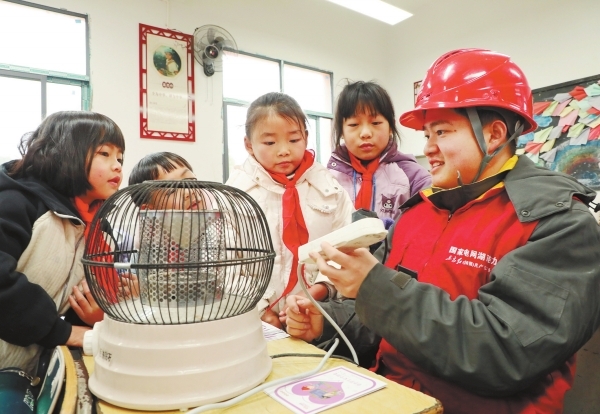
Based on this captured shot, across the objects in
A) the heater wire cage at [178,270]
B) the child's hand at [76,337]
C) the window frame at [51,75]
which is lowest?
the child's hand at [76,337]

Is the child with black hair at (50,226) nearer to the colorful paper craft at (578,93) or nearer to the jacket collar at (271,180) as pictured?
the jacket collar at (271,180)

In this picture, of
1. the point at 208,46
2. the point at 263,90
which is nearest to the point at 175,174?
the point at 208,46

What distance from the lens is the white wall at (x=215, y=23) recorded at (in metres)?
2.99

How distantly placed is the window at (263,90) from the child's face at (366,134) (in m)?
1.58

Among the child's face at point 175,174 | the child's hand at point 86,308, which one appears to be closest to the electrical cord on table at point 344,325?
the child's hand at point 86,308

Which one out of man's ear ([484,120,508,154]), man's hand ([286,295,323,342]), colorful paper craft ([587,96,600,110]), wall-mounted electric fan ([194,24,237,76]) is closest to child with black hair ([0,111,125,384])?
man's hand ([286,295,323,342])

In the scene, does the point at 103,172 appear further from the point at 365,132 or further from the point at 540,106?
the point at 540,106

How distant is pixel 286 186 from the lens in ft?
4.35

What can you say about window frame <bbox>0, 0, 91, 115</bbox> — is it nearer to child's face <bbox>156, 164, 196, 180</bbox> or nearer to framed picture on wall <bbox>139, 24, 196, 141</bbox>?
framed picture on wall <bbox>139, 24, 196, 141</bbox>

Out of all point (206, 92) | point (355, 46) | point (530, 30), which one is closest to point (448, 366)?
point (206, 92)

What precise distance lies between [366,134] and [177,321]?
1133mm

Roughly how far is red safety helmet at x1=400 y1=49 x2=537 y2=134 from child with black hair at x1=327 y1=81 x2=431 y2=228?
647mm

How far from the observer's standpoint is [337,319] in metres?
0.96

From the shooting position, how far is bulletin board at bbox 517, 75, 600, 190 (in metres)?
3.03
